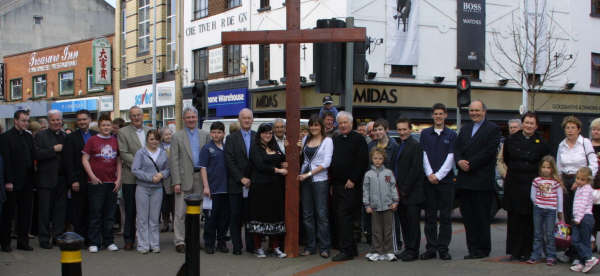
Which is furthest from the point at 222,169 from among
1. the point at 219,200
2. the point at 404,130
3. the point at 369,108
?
the point at 369,108

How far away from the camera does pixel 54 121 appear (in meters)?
9.66

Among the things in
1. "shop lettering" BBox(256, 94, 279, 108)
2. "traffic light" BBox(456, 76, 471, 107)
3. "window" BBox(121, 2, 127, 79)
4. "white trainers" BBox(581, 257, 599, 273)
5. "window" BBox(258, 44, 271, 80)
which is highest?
"window" BBox(121, 2, 127, 79)

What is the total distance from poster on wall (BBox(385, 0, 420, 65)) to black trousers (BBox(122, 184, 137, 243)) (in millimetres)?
15468

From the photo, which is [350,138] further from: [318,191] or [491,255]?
[491,255]

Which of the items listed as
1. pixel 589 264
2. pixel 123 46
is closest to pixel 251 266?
pixel 589 264

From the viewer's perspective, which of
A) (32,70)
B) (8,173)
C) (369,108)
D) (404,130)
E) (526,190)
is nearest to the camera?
(526,190)

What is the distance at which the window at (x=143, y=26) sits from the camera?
34.4 meters

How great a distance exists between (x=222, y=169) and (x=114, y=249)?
193 centimetres

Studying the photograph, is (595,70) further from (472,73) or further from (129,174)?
(129,174)

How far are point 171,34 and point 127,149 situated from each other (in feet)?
80.0

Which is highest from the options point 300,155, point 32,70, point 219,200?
point 32,70

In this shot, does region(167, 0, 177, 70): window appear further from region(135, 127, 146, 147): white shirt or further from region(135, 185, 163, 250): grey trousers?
region(135, 185, 163, 250): grey trousers

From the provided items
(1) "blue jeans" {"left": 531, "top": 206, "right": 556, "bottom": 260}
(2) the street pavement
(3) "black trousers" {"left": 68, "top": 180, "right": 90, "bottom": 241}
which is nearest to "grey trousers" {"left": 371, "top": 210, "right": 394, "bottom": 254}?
(2) the street pavement

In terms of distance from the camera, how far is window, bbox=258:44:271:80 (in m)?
26.8
